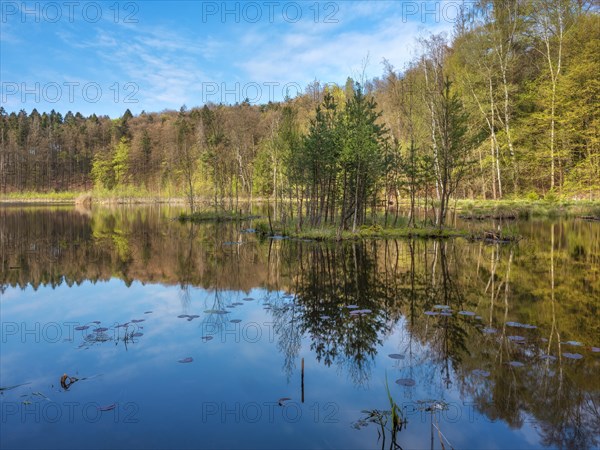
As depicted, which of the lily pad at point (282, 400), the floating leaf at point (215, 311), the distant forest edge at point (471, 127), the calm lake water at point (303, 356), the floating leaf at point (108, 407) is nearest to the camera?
the calm lake water at point (303, 356)

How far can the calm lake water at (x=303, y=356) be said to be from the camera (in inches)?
176

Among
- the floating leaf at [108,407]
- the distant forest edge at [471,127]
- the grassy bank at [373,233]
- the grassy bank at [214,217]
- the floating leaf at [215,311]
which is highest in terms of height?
the distant forest edge at [471,127]

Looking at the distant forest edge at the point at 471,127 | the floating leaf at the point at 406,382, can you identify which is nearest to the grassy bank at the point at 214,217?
the distant forest edge at the point at 471,127

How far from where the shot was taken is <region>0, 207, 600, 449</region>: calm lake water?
4473 millimetres

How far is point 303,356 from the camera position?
6500mm

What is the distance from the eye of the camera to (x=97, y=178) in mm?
92625

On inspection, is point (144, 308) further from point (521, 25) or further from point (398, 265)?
point (521, 25)

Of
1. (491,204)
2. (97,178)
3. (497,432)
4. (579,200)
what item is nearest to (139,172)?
(97,178)

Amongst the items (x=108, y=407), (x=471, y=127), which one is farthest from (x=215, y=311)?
(x=471, y=127)

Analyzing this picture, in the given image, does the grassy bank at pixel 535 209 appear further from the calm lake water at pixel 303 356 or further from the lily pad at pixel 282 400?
the lily pad at pixel 282 400

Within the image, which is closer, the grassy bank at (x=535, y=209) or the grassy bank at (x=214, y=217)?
the grassy bank at (x=535, y=209)

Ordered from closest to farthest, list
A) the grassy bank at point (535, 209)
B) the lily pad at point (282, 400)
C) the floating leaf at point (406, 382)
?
the lily pad at point (282, 400) < the floating leaf at point (406, 382) < the grassy bank at point (535, 209)

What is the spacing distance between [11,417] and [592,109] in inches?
1754

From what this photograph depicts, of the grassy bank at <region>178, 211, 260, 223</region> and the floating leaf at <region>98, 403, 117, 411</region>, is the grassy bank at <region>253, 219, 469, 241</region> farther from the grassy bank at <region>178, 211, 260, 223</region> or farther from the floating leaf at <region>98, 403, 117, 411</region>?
the floating leaf at <region>98, 403, 117, 411</region>
